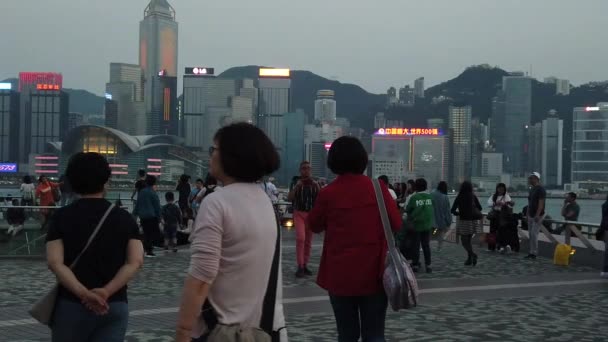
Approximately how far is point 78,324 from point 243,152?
45.8 inches

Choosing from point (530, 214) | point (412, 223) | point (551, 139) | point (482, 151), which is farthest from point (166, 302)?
point (482, 151)

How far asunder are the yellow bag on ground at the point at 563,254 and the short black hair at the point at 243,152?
1183 centimetres

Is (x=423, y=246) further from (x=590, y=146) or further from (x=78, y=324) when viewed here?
(x=590, y=146)

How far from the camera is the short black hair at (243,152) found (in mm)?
3217

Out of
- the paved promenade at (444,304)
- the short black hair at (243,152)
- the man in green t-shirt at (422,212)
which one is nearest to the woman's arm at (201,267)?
the short black hair at (243,152)

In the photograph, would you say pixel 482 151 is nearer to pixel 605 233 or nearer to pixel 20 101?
pixel 20 101

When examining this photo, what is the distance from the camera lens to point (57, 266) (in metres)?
→ 3.62

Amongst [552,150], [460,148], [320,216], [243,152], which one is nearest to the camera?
[243,152]

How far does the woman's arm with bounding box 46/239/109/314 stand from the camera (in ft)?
11.8

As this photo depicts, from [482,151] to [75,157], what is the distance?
183 m

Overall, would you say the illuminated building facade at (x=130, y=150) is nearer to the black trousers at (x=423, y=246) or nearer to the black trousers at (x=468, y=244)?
the black trousers at (x=468, y=244)

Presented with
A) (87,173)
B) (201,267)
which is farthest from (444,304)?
(201,267)

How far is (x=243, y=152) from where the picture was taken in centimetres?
321

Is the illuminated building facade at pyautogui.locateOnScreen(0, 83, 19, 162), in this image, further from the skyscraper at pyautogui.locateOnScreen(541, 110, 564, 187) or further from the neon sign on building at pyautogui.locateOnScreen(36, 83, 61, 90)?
the skyscraper at pyautogui.locateOnScreen(541, 110, 564, 187)
